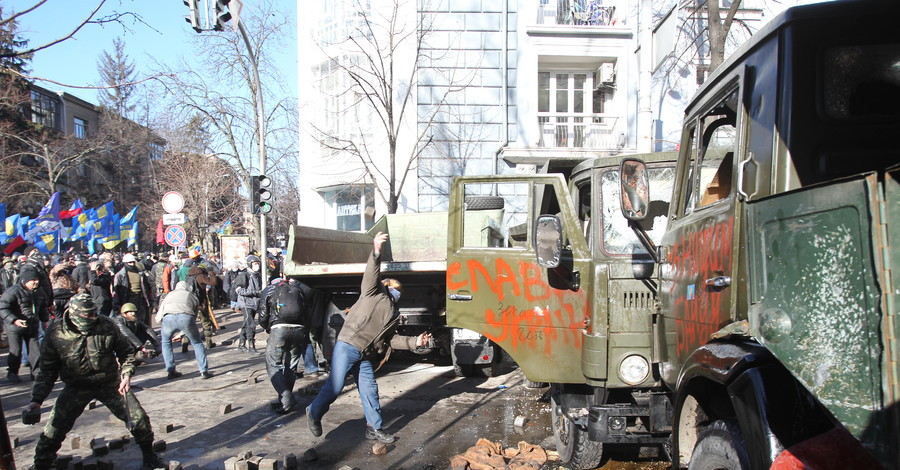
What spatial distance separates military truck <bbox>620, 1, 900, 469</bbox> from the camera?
159 centimetres

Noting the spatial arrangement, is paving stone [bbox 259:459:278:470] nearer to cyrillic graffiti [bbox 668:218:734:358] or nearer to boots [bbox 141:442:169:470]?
boots [bbox 141:442:169:470]

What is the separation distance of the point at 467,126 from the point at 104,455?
13881mm

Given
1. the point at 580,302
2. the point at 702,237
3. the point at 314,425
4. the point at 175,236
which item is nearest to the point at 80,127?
the point at 175,236

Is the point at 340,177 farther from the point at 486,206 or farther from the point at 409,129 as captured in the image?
the point at 486,206

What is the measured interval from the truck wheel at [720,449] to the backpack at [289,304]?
213 inches

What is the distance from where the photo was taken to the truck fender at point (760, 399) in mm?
2035

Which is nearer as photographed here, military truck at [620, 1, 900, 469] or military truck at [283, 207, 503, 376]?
military truck at [620, 1, 900, 469]

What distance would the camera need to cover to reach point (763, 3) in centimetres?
1830

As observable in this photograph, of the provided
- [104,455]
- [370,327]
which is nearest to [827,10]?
[370,327]

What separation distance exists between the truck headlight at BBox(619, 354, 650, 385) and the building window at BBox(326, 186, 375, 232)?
15.6 meters

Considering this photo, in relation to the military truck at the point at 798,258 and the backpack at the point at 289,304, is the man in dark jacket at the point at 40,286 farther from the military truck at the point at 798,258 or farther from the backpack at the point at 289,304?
the military truck at the point at 798,258

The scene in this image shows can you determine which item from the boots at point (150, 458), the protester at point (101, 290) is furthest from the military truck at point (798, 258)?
the protester at point (101, 290)

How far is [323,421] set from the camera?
6.75 meters

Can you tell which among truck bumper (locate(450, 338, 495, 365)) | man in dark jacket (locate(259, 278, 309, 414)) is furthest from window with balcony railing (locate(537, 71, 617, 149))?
man in dark jacket (locate(259, 278, 309, 414))
